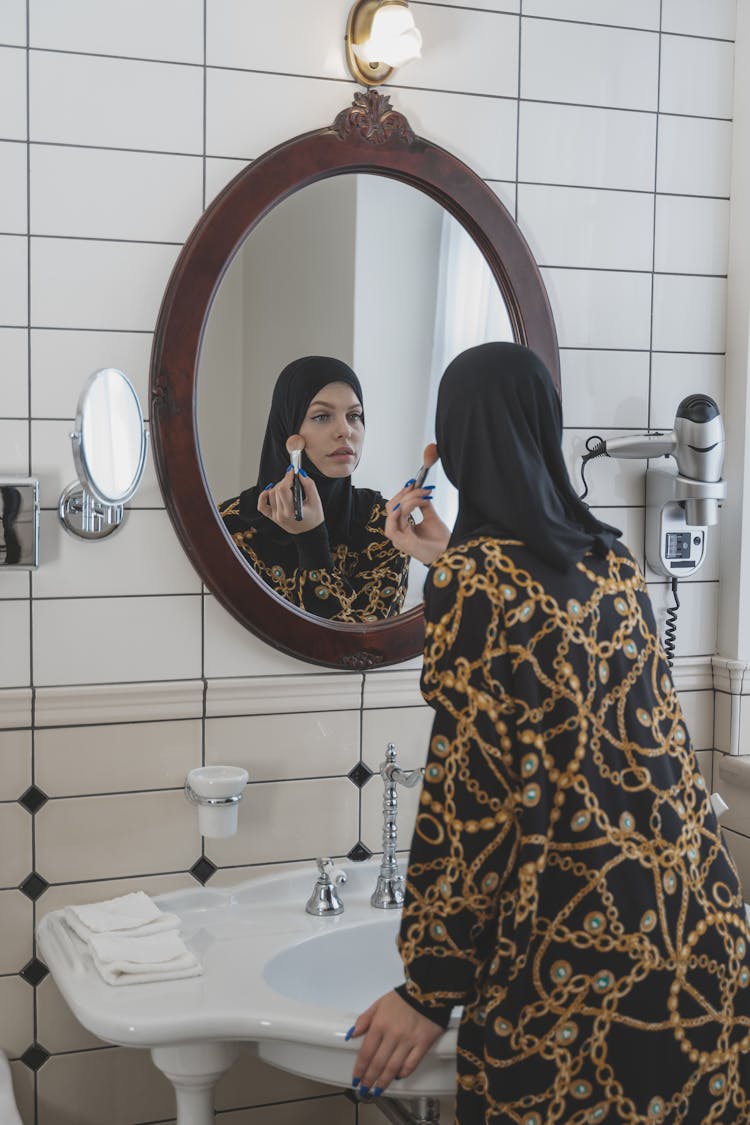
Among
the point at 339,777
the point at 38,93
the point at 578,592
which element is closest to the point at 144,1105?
the point at 339,777

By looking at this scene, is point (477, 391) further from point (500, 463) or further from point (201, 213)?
point (201, 213)

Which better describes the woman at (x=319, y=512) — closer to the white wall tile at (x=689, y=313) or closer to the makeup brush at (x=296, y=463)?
the makeup brush at (x=296, y=463)

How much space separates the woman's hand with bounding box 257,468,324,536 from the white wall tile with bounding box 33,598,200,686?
0.59 feet

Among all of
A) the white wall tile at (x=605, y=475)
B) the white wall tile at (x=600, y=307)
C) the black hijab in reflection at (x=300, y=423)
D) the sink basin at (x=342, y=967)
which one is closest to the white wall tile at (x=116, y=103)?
the black hijab in reflection at (x=300, y=423)

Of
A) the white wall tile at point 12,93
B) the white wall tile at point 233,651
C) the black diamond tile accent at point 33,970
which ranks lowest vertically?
the black diamond tile accent at point 33,970

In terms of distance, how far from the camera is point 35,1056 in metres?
1.71

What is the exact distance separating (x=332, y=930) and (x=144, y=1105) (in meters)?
0.42

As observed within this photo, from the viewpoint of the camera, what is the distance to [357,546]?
183cm

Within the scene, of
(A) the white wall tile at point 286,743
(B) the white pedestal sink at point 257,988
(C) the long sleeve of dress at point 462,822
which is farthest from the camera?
(A) the white wall tile at point 286,743

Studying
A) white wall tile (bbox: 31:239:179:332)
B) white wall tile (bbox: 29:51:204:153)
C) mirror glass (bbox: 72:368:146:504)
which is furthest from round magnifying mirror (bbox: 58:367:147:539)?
white wall tile (bbox: 29:51:204:153)

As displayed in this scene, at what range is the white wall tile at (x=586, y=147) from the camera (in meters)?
1.89

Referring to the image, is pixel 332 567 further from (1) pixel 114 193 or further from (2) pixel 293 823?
(1) pixel 114 193

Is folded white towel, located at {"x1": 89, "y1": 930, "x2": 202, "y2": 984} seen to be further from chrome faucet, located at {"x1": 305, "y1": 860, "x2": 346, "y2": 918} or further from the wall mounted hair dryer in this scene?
the wall mounted hair dryer

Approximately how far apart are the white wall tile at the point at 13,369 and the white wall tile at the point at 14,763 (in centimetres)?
47
